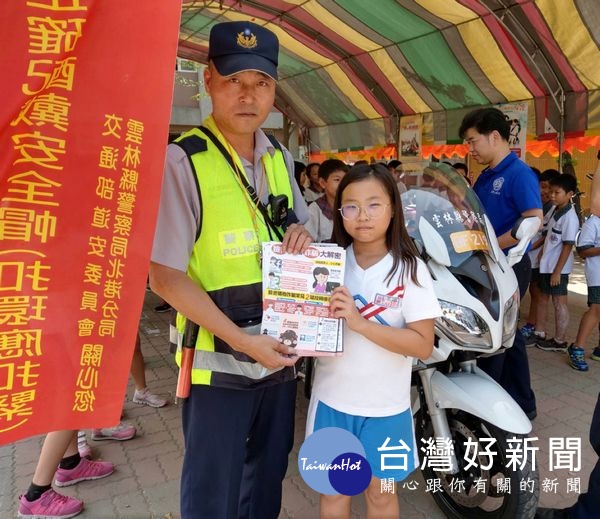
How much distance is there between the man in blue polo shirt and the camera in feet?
10.2

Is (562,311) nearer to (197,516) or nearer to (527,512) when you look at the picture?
(527,512)

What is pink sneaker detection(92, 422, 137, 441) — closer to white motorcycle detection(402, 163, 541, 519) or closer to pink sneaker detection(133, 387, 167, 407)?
pink sneaker detection(133, 387, 167, 407)

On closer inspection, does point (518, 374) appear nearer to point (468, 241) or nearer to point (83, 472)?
point (468, 241)

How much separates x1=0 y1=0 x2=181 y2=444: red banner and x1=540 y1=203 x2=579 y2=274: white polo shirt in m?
4.69

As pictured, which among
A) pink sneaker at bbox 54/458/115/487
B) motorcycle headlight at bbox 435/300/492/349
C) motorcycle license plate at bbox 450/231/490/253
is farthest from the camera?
pink sneaker at bbox 54/458/115/487

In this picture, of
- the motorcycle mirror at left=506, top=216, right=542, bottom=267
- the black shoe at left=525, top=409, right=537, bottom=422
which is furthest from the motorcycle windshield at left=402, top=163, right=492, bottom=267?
the black shoe at left=525, top=409, right=537, bottom=422

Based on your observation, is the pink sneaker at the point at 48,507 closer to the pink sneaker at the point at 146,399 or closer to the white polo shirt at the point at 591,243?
the pink sneaker at the point at 146,399

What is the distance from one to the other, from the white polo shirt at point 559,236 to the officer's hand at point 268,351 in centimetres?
428

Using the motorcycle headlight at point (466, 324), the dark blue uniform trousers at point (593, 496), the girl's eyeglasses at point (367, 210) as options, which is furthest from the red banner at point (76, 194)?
the dark blue uniform trousers at point (593, 496)

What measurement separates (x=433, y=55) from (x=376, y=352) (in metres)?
7.25

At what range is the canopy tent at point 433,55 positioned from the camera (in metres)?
6.19

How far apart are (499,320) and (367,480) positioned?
2.88ft

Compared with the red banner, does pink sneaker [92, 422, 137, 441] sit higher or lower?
lower

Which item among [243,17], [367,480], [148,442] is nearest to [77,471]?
[148,442]
